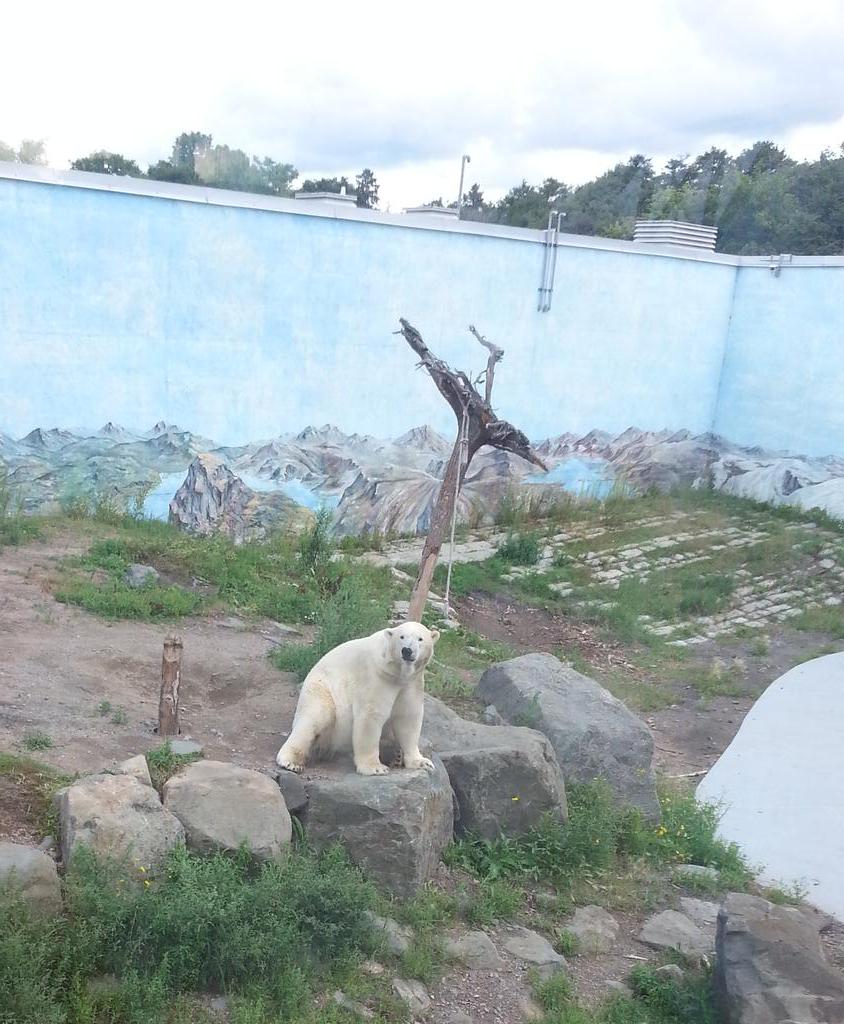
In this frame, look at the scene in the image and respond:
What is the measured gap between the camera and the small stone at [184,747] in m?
Result: 5.36

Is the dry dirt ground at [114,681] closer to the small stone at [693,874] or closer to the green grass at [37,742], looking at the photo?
the green grass at [37,742]

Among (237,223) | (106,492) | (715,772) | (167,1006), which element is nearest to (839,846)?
(715,772)

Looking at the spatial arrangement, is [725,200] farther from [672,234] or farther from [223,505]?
[223,505]

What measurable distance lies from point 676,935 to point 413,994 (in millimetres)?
1703

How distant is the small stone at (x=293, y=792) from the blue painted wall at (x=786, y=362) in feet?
39.4

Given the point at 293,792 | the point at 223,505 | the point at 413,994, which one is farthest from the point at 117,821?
the point at 223,505

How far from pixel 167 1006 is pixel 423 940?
135 cm

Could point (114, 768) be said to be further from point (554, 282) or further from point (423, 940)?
point (554, 282)

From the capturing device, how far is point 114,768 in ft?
16.2

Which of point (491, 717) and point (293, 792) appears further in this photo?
point (491, 717)

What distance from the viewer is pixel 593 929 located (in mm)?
5461

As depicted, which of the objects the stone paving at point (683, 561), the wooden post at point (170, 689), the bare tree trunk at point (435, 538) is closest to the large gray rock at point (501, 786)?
the wooden post at point (170, 689)

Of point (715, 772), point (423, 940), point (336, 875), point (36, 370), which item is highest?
point (36, 370)

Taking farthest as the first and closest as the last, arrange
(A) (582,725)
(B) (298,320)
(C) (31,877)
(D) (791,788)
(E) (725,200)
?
(E) (725,200), (B) (298,320), (D) (791,788), (A) (582,725), (C) (31,877)
